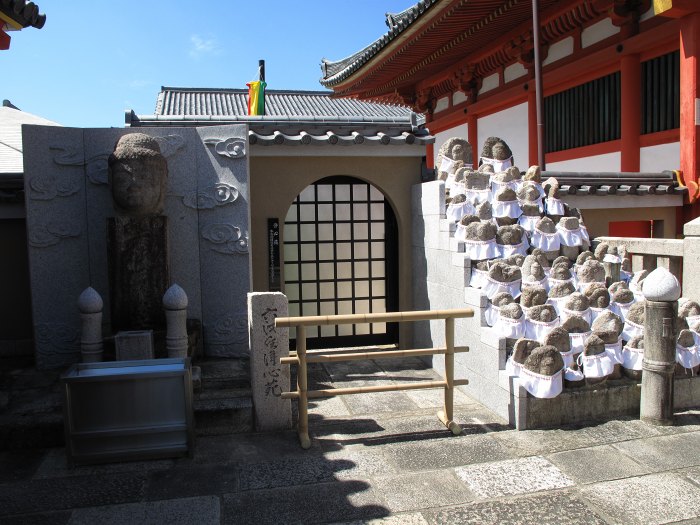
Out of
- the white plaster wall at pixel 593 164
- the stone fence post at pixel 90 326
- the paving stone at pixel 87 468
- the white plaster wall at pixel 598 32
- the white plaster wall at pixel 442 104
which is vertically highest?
the white plaster wall at pixel 442 104

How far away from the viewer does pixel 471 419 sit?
5.53 m

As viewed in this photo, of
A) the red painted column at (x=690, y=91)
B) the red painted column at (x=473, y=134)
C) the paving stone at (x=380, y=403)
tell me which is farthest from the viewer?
the red painted column at (x=473, y=134)

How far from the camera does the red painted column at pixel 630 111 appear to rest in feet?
33.1

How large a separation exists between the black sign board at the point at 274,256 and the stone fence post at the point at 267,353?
2.65 metres

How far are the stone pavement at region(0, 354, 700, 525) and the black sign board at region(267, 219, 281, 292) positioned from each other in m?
2.74

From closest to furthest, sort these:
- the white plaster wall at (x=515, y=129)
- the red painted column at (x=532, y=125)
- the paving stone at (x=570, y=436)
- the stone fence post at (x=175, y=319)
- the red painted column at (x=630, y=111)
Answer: the paving stone at (x=570, y=436)
the stone fence post at (x=175, y=319)
the red painted column at (x=630, y=111)
the red painted column at (x=532, y=125)
the white plaster wall at (x=515, y=129)

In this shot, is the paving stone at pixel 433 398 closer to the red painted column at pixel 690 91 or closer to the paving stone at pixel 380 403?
the paving stone at pixel 380 403

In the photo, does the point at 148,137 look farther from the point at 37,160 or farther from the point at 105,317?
the point at 105,317

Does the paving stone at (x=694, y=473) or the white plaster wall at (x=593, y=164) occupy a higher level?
the white plaster wall at (x=593, y=164)

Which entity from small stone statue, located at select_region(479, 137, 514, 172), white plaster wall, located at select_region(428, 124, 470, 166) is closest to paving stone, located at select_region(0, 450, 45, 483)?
small stone statue, located at select_region(479, 137, 514, 172)

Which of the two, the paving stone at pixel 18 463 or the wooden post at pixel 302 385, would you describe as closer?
the paving stone at pixel 18 463

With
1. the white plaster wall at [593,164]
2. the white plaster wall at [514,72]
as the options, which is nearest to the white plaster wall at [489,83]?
the white plaster wall at [514,72]

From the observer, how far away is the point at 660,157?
9977mm

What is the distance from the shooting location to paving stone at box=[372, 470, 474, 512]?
397 cm
